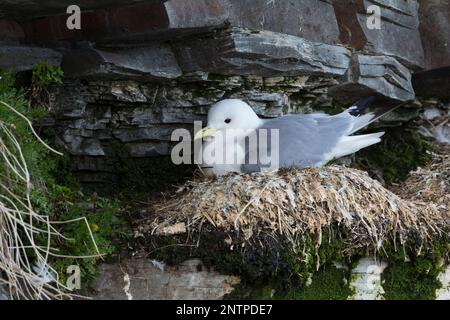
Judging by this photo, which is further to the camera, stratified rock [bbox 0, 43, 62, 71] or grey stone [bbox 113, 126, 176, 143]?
grey stone [bbox 113, 126, 176, 143]

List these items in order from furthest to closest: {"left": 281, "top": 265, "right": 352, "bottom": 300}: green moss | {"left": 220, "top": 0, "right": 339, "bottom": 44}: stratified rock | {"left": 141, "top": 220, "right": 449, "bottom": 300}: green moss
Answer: {"left": 220, "top": 0, "right": 339, "bottom": 44}: stratified rock
{"left": 281, "top": 265, "right": 352, "bottom": 300}: green moss
{"left": 141, "top": 220, "right": 449, "bottom": 300}: green moss

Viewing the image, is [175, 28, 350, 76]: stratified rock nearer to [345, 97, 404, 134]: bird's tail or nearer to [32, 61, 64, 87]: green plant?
[345, 97, 404, 134]: bird's tail

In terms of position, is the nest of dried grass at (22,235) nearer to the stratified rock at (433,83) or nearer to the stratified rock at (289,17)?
the stratified rock at (289,17)

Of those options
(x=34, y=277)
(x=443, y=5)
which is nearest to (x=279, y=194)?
(x=34, y=277)

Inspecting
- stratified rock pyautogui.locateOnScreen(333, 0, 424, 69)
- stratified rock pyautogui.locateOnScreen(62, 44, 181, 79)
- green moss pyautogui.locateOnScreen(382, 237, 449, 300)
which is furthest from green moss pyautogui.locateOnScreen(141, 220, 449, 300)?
stratified rock pyautogui.locateOnScreen(333, 0, 424, 69)

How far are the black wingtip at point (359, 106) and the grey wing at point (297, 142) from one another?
0.31 meters

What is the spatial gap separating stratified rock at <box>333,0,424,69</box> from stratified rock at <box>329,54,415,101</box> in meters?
0.07

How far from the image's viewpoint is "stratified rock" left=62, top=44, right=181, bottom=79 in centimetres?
561

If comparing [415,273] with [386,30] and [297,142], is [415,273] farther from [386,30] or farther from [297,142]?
[386,30]

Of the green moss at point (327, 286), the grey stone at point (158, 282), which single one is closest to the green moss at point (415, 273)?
the green moss at point (327, 286)

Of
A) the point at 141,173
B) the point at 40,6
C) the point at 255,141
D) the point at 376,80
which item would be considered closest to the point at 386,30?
the point at 376,80

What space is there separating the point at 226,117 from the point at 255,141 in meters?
0.26

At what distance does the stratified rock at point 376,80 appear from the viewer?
6684 millimetres

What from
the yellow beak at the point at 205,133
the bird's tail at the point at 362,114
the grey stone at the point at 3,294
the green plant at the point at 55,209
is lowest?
the grey stone at the point at 3,294
